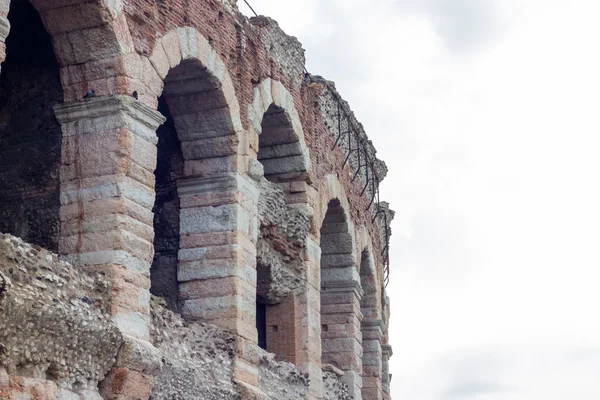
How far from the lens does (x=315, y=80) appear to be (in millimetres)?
16797

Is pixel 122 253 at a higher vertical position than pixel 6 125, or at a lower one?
lower

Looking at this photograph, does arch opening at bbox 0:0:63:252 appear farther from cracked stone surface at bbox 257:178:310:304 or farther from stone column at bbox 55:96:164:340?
cracked stone surface at bbox 257:178:310:304

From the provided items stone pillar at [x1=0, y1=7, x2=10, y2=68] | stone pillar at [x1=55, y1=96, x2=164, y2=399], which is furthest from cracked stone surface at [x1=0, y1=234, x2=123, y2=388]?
stone pillar at [x1=0, y1=7, x2=10, y2=68]

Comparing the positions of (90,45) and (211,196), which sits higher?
(90,45)

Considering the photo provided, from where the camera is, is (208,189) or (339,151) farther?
(339,151)

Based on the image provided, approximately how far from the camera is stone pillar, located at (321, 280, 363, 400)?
1737 cm

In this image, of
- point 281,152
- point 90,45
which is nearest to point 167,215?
point 90,45

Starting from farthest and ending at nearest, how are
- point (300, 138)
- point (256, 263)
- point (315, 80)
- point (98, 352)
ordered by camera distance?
point (315, 80)
point (300, 138)
point (256, 263)
point (98, 352)

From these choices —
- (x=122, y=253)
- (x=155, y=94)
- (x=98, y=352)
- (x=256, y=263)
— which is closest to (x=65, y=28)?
(x=155, y=94)

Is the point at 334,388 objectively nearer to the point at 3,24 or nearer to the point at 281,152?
the point at 281,152

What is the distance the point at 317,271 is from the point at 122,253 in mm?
5431

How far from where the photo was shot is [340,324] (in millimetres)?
17500

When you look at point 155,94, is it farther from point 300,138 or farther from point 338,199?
point 338,199

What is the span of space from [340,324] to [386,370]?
140 inches
